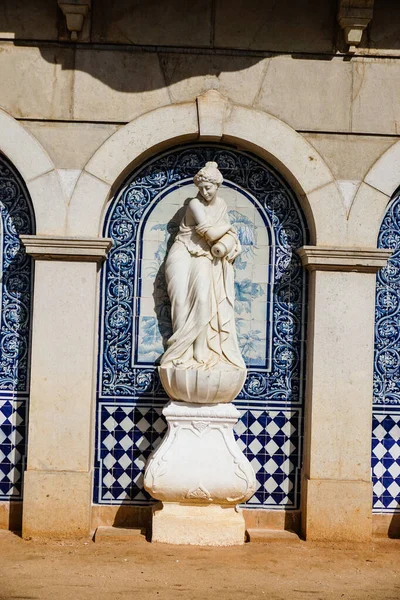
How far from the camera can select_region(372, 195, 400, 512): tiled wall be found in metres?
9.59

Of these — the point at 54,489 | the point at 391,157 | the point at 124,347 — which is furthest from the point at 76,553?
the point at 391,157

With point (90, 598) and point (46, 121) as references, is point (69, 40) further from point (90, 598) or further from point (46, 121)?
point (90, 598)

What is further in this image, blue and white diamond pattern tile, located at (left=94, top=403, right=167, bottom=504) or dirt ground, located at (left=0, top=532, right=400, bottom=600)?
blue and white diamond pattern tile, located at (left=94, top=403, right=167, bottom=504)

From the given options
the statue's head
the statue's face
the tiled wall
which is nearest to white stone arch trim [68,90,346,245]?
the statue's head

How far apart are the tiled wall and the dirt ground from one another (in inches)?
20.9

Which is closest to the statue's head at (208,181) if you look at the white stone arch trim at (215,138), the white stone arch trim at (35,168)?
the white stone arch trim at (215,138)

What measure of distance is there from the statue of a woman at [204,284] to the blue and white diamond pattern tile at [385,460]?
1.51m

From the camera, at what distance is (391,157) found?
9414 millimetres

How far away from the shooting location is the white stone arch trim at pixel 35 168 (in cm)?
929

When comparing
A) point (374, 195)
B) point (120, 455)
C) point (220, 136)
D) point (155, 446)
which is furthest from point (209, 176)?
point (120, 455)

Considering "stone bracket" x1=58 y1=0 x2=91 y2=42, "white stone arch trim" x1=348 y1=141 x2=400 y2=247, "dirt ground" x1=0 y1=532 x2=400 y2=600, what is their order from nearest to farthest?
Answer: "dirt ground" x1=0 y1=532 x2=400 y2=600, "stone bracket" x1=58 y1=0 x2=91 y2=42, "white stone arch trim" x1=348 y1=141 x2=400 y2=247

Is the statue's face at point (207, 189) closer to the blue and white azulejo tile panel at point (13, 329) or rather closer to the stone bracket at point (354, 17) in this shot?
the blue and white azulejo tile panel at point (13, 329)

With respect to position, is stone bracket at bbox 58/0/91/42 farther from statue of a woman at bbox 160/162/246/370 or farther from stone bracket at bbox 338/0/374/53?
stone bracket at bbox 338/0/374/53

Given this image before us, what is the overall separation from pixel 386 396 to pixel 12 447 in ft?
11.6
